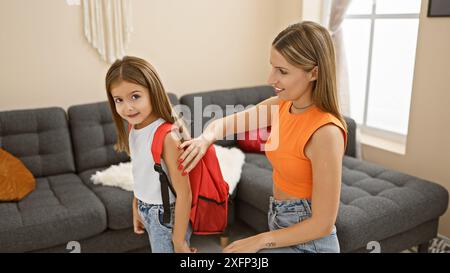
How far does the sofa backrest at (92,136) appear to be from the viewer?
2824 mm

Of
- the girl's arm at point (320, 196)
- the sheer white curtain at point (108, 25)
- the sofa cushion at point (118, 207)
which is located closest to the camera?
the girl's arm at point (320, 196)

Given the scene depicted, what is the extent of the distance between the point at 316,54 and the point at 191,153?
1.55ft

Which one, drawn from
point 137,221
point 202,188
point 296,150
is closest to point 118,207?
point 137,221

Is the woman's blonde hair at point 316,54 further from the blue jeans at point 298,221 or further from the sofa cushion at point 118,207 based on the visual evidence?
the sofa cushion at point 118,207

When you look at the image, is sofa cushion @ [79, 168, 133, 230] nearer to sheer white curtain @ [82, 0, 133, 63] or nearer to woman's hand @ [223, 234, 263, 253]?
sheer white curtain @ [82, 0, 133, 63]

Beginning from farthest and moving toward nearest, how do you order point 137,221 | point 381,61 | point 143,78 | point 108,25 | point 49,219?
point 381,61 < point 108,25 < point 49,219 < point 137,221 < point 143,78

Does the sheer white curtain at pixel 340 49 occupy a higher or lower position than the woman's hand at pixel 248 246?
higher

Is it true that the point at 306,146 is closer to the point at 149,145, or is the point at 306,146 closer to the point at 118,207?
the point at 149,145

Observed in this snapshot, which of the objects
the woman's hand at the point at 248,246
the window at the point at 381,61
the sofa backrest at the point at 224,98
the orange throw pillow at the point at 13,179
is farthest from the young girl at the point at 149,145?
the window at the point at 381,61

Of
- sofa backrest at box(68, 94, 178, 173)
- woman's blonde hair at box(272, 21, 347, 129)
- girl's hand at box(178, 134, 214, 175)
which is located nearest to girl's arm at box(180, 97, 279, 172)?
girl's hand at box(178, 134, 214, 175)

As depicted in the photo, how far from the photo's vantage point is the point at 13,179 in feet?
7.87

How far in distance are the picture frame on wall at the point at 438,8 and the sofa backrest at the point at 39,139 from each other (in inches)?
101

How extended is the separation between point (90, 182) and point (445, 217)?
2.36 metres
